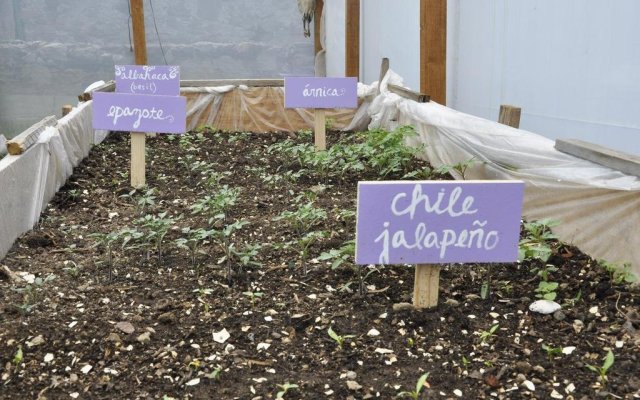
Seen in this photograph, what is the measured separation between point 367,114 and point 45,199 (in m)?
3.26

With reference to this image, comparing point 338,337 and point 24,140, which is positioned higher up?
point 24,140

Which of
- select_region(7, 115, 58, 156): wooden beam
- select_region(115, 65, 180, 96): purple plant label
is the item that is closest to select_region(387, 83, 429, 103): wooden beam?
select_region(115, 65, 180, 96): purple plant label

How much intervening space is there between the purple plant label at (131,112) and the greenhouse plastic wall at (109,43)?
4508mm

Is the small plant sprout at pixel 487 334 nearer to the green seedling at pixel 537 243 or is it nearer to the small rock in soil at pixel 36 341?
the green seedling at pixel 537 243

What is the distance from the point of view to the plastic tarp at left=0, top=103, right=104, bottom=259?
320 centimetres


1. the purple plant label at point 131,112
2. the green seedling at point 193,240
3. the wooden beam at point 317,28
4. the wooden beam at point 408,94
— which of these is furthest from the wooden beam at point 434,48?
the wooden beam at point 317,28

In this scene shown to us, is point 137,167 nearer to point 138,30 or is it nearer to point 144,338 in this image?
point 144,338

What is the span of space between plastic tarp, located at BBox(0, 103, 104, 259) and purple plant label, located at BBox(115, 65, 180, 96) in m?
0.67

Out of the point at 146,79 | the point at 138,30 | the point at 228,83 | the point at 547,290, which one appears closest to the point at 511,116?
the point at 547,290

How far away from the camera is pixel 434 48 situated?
4.81 metres

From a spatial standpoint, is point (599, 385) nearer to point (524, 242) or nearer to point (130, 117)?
point (524, 242)

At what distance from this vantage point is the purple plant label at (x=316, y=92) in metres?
5.39

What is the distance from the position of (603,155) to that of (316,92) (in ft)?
10.1

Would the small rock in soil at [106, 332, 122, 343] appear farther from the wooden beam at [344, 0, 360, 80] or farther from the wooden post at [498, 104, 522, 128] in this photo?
the wooden beam at [344, 0, 360, 80]
